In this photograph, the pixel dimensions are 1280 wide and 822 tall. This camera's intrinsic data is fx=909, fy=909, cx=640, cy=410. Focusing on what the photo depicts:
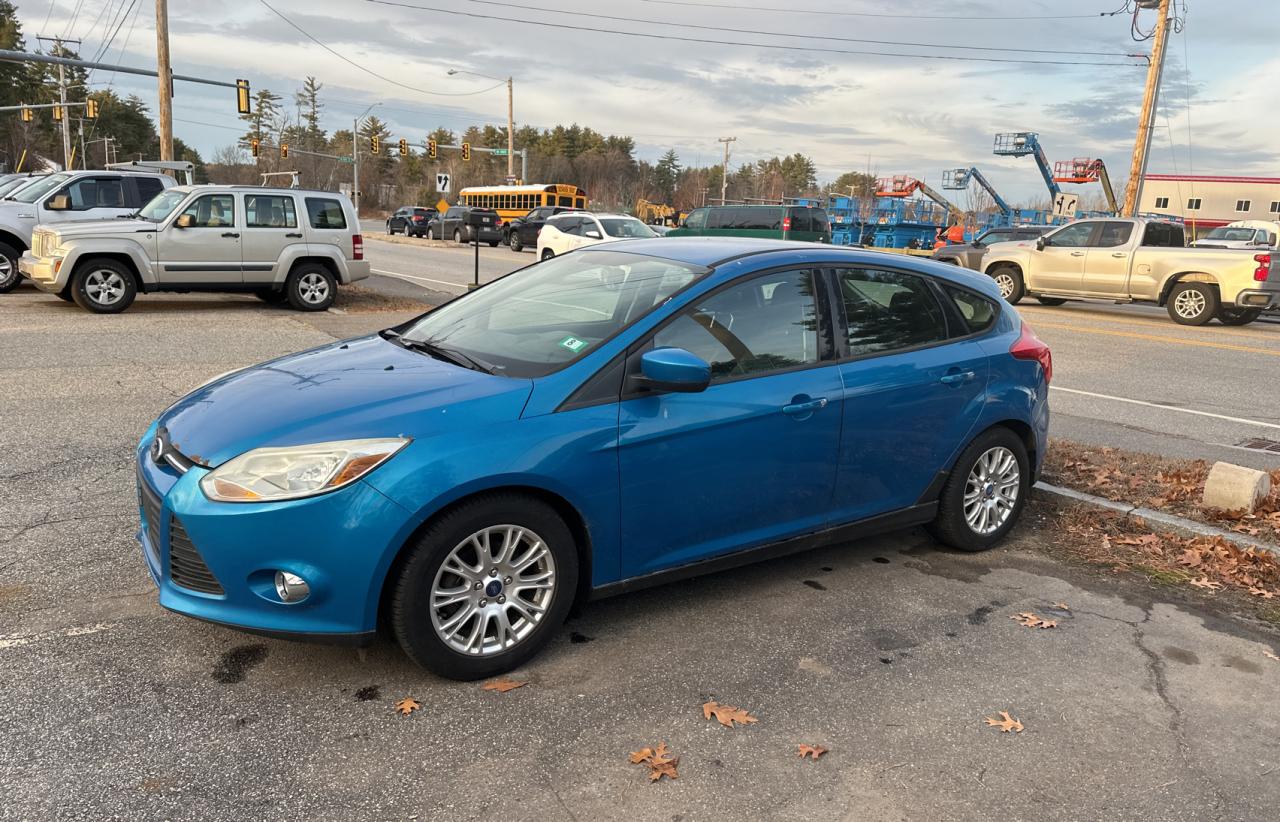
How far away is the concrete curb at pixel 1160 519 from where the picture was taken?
191 inches

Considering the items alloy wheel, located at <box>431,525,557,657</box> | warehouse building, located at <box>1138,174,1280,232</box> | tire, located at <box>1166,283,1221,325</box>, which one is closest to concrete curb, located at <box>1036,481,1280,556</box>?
alloy wheel, located at <box>431,525,557,657</box>

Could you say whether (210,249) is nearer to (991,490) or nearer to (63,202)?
(63,202)

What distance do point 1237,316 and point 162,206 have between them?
18.6 metres

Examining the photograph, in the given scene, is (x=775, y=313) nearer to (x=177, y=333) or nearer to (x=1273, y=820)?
(x=1273, y=820)

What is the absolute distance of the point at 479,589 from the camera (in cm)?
328

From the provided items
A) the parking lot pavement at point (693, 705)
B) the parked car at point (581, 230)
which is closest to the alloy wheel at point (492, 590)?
the parking lot pavement at point (693, 705)

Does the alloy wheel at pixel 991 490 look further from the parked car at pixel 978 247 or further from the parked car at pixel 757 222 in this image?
the parked car at pixel 757 222

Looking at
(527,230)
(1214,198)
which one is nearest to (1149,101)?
(527,230)

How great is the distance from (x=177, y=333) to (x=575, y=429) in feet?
31.8

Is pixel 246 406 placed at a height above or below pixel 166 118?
below

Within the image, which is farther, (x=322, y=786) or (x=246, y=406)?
(x=246, y=406)

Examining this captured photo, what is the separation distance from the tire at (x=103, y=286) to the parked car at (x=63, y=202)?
207 centimetres

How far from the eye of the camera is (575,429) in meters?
3.35

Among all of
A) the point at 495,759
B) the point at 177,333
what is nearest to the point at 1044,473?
the point at 495,759
